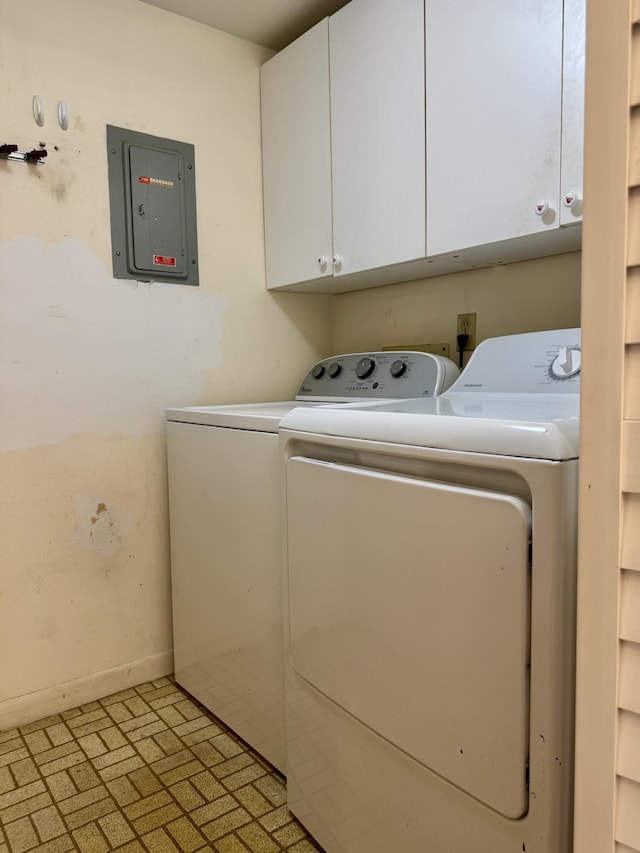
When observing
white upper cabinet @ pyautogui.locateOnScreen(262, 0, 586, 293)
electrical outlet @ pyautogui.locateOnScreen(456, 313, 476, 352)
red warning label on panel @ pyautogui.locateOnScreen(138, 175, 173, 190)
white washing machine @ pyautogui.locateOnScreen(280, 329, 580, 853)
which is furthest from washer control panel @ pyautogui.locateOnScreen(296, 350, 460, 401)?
red warning label on panel @ pyautogui.locateOnScreen(138, 175, 173, 190)

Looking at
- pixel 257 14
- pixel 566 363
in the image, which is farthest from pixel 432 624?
pixel 257 14

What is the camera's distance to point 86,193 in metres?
1.81

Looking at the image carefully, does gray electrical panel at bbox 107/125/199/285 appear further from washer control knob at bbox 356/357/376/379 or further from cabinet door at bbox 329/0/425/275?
washer control knob at bbox 356/357/376/379

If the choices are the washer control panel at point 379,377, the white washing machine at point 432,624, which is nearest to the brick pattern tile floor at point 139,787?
the white washing machine at point 432,624

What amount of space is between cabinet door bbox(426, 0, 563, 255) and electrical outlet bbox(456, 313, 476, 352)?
14.9 inches

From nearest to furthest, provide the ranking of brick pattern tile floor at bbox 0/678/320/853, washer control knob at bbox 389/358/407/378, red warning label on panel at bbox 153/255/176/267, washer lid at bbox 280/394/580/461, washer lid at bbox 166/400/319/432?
washer lid at bbox 280/394/580/461
brick pattern tile floor at bbox 0/678/320/853
washer lid at bbox 166/400/319/432
washer control knob at bbox 389/358/407/378
red warning label on panel at bbox 153/255/176/267

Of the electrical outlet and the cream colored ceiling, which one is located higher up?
the cream colored ceiling

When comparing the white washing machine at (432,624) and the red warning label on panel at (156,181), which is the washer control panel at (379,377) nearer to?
the white washing machine at (432,624)

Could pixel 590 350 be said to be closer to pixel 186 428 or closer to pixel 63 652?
pixel 186 428

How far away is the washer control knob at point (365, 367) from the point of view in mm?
1957

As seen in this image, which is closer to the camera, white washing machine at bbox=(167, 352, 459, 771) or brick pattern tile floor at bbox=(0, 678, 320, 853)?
brick pattern tile floor at bbox=(0, 678, 320, 853)

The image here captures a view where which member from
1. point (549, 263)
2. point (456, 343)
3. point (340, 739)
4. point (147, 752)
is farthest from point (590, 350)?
point (147, 752)

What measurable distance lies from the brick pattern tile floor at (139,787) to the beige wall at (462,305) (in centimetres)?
140

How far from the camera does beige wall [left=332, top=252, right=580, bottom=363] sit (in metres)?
1.65
